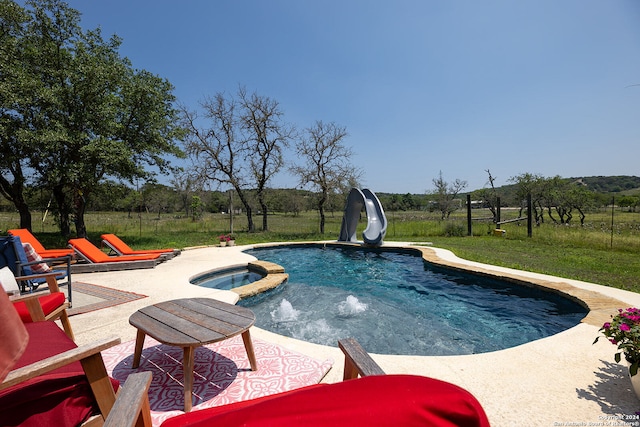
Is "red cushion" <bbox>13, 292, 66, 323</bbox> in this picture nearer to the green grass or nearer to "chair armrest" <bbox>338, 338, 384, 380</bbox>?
"chair armrest" <bbox>338, 338, 384, 380</bbox>

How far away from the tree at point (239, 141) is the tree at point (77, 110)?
13.3 ft

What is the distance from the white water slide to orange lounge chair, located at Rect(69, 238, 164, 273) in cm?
716

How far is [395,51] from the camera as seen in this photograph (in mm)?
9672

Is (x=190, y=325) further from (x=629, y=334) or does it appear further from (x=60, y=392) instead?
(x=629, y=334)

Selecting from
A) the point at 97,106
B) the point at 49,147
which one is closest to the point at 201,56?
the point at 97,106

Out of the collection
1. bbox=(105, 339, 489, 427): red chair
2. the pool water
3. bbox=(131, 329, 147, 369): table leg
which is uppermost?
bbox=(105, 339, 489, 427): red chair

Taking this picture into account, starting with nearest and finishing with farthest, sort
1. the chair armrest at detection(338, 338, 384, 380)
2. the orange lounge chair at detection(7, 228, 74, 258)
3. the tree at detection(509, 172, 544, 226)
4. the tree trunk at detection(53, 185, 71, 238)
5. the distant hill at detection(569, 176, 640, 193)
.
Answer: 1. the chair armrest at detection(338, 338, 384, 380)
2. the orange lounge chair at detection(7, 228, 74, 258)
3. the tree trunk at detection(53, 185, 71, 238)
4. the tree at detection(509, 172, 544, 226)
5. the distant hill at detection(569, 176, 640, 193)

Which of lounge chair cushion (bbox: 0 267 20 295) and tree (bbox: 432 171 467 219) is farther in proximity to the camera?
tree (bbox: 432 171 467 219)

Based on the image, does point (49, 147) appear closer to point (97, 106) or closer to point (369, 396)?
point (97, 106)

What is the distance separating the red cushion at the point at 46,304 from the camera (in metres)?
2.61

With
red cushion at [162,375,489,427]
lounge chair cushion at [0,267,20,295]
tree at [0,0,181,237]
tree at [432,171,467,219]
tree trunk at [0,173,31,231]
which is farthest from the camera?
tree at [432,171,467,219]

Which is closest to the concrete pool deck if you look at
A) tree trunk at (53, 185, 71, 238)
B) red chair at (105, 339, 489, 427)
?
red chair at (105, 339, 489, 427)

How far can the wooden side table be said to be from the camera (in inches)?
86.3

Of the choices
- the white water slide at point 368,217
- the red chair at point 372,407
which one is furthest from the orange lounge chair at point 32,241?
the white water slide at point 368,217
